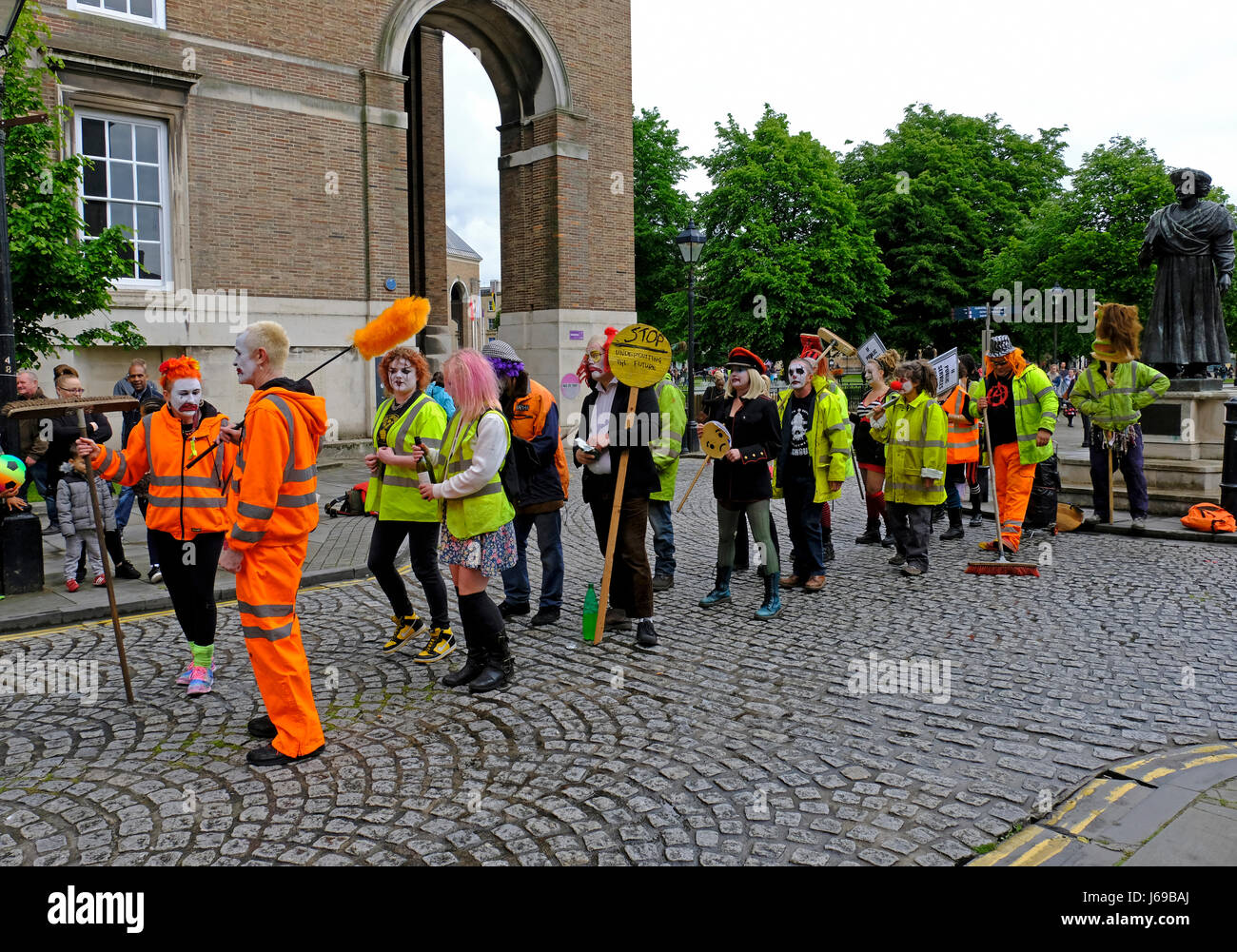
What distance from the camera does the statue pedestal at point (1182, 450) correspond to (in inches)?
432

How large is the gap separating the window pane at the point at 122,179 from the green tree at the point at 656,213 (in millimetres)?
27053

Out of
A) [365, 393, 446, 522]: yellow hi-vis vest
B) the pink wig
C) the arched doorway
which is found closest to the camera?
the pink wig

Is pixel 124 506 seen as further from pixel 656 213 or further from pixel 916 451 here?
pixel 656 213

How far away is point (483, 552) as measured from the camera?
17.2 feet

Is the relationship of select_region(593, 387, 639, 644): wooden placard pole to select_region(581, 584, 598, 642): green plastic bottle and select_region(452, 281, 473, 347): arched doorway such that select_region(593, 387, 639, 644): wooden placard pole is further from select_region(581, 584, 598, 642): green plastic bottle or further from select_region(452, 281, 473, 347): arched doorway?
select_region(452, 281, 473, 347): arched doorway

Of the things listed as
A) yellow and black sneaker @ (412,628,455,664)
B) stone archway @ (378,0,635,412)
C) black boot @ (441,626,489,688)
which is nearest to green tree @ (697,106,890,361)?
stone archway @ (378,0,635,412)

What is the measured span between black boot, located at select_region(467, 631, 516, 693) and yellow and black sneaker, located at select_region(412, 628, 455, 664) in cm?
64

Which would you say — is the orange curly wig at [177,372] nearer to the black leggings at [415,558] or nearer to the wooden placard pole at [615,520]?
the black leggings at [415,558]

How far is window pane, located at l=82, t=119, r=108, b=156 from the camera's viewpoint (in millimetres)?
15109

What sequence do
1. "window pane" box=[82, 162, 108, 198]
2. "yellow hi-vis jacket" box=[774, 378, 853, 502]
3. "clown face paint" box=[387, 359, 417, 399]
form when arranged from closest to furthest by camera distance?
1. "clown face paint" box=[387, 359, 417, 399]
2. "yellow hi-vis jacket" box=[774, 378, 853, 502]
3. "window pane" box=[82, 162, 108, 198]

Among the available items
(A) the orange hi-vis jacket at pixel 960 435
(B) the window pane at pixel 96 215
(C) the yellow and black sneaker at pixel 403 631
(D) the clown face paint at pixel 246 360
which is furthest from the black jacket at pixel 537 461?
(B) the window pane at pixel 96 215

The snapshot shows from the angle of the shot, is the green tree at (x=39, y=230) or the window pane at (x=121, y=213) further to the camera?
the window pane at (x=121, y=213)

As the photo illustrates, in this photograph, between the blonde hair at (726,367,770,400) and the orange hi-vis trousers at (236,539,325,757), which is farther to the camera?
the blonde hair at (726,367,770,400)

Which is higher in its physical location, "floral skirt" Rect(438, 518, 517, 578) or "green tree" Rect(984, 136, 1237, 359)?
"green tree" Rect(984, 136, 1237, 359)
